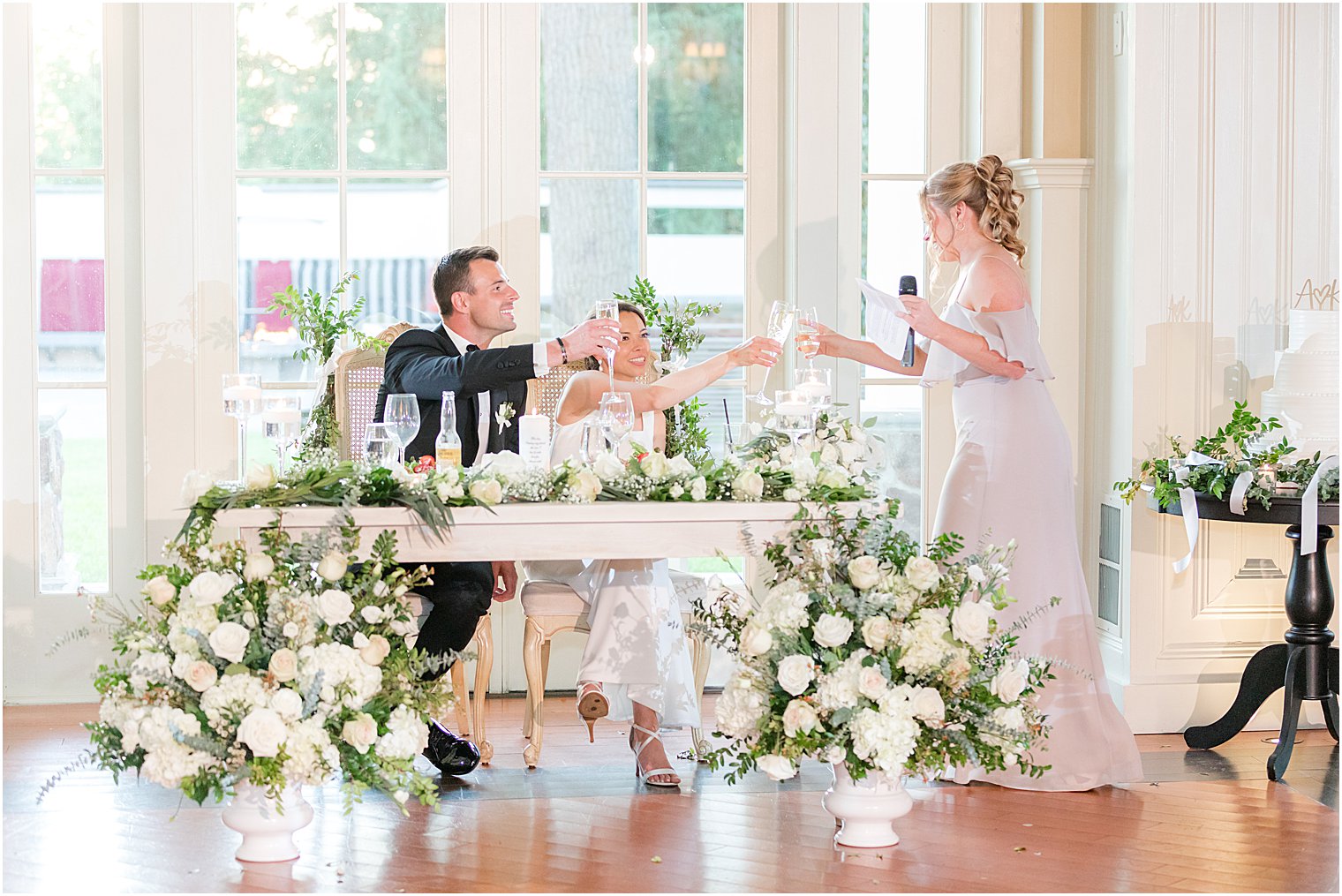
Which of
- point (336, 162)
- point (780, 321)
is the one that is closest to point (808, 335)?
point (780, 321)

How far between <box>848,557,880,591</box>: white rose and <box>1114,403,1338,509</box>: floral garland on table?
143cm

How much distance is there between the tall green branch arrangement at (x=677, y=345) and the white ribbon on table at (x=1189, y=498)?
1.47 m

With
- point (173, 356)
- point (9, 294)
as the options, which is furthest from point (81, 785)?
point (9, 294)

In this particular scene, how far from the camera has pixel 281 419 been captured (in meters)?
3.42

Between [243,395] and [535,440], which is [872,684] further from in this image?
[243,395]

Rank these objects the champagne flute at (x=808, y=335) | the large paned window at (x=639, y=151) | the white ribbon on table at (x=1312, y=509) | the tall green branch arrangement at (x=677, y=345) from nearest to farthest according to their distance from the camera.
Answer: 1. the champagne flute at (x=808, y=335)
2. the white ribbon on table at (x=1312, y=509)
3. the tall green branch arrangement at (x=677, y=345)
4. the large paned window at (x=639, y=151)

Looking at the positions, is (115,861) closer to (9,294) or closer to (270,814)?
(270,814)

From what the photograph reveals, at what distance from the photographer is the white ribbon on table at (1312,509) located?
3.96 metres

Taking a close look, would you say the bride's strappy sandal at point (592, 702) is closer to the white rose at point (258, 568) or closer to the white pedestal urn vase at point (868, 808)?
the white pedestal urn vase at point (868, 808)

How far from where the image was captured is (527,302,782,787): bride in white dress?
12.8 ft

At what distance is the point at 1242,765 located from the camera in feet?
13.6

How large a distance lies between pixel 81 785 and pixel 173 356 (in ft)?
5.47

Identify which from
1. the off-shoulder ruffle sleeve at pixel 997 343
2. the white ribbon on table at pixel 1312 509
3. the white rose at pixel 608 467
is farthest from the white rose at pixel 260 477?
the white ribbon on table at pixel 1312 509

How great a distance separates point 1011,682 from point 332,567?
154 cm
